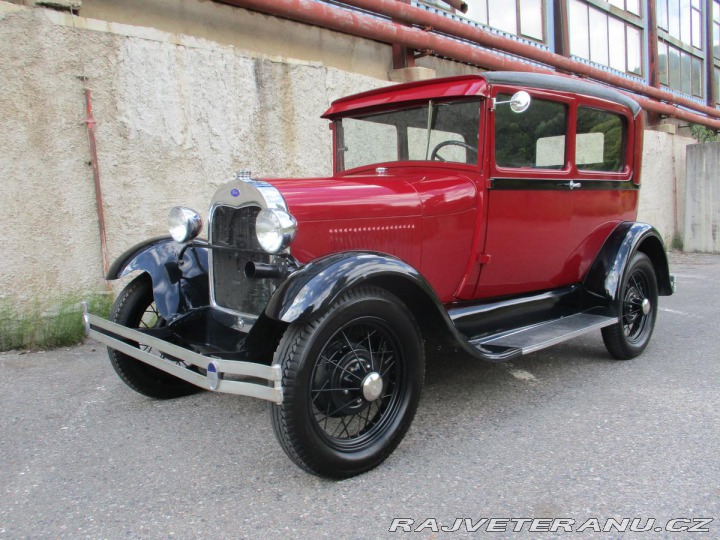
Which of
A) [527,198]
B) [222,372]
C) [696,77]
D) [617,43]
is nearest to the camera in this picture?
[222,372]

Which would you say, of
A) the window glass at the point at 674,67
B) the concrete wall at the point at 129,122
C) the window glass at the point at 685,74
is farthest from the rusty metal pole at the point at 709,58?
the concrete wall at the point at 129,122

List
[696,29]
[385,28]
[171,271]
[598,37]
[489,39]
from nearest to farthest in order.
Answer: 1. [171,271]
2. [385,28]
3. [489,39]
4. [598,37]
5. [696,29]

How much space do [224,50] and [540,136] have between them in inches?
125

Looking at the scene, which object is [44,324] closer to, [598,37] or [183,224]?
[183,224]

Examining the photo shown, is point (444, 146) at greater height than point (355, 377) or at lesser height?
greater

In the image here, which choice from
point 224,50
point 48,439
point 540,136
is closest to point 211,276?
point 48,439

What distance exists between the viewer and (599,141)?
388 cm

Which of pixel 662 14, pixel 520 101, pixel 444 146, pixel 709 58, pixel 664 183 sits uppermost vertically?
pixel 662 14

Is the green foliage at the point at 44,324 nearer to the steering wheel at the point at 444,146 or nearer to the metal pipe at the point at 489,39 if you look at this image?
the steering wheel at the point at 444,146

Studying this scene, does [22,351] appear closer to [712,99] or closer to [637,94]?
[637,94]

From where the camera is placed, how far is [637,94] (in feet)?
37.4

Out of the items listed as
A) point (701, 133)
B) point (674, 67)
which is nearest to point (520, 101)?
point (701, 133)

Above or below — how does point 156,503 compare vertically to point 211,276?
below

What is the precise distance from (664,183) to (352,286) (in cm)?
1113
